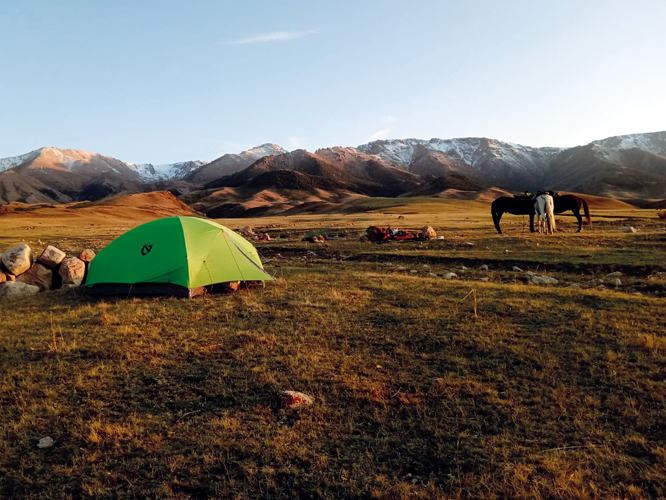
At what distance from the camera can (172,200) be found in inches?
6599

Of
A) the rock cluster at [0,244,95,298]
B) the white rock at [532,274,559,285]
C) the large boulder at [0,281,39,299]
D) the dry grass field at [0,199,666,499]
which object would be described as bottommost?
the white rock at [532,274,559,285]

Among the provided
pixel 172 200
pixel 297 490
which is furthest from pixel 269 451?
pixel 172 200

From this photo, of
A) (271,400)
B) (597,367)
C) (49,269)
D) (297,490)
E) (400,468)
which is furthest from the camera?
(49,269)

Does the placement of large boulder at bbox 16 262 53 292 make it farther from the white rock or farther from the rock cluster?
the white rock

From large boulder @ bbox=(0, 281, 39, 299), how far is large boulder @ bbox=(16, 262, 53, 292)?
2.61 feet

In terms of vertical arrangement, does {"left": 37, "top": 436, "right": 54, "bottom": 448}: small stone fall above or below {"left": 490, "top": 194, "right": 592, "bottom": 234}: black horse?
below

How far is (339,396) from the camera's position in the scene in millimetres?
6742

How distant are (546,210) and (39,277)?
31.5 meters

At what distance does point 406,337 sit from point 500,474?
4.65 m

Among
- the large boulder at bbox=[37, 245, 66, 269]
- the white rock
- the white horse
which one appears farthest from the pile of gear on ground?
the large boulder at bbox=[37, 245, 66, 269]

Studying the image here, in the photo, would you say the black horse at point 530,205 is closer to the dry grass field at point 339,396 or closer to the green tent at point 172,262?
the dry grass field at point 339,396

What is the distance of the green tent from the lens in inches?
517

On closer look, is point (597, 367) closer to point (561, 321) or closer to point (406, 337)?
point (561, 321)

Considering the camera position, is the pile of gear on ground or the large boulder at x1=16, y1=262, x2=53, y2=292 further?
the pile of gear on ground
